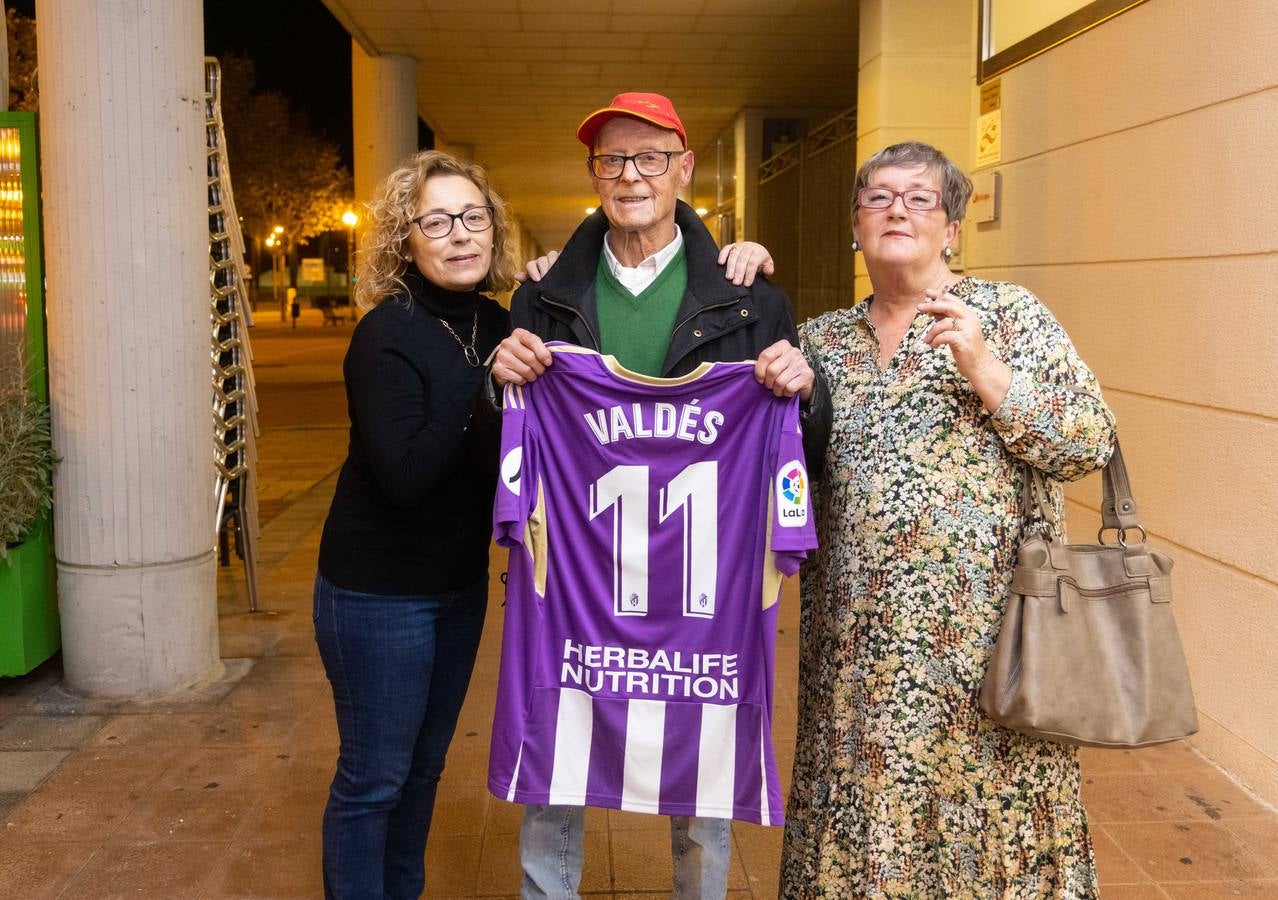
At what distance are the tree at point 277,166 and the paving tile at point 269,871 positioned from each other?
33.3 metres

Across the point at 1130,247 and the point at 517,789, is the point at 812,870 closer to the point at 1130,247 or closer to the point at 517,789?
the point at 517,789

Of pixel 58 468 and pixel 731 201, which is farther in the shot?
pixel 731 201

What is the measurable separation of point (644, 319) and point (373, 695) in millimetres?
1047

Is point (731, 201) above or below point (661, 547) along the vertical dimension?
above

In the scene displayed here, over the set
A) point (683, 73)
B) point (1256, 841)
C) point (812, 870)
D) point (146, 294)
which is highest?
point (683, 73)

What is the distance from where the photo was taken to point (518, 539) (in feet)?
8.26

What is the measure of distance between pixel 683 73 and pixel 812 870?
11.4m

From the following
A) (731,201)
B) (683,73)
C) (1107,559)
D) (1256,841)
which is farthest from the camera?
(731,201)

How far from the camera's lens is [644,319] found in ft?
8.70

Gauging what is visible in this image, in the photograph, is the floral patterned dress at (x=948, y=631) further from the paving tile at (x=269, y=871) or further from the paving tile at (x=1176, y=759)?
the paving tile at (x=1176, y=759)

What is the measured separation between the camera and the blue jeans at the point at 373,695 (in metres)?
2.67

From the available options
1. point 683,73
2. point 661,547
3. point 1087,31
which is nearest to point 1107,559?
point 661,547

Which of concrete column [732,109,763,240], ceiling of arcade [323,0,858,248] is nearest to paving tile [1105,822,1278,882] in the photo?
ceiling of arcade [323,0,858,248]

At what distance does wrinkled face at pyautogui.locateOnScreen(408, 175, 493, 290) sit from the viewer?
8.75ft
